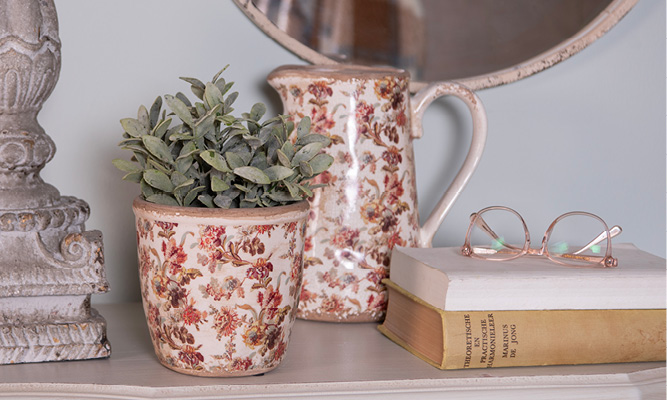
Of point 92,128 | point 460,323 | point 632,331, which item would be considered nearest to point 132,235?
point 92,128

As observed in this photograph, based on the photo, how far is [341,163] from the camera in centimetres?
77

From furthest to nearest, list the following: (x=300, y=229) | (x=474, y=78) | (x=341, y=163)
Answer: (x=474, y=78)
(x=341, y=163)
(x=300, y=229)

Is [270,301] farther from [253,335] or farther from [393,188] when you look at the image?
[393,188]

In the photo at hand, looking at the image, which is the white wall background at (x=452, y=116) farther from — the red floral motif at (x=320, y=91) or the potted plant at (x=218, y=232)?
the potted plant at (x=218, y=232)

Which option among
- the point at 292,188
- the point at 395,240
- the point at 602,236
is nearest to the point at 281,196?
the point at 292,188

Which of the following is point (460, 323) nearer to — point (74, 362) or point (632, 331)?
point (632, 331)

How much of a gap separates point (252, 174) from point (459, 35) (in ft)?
1.43

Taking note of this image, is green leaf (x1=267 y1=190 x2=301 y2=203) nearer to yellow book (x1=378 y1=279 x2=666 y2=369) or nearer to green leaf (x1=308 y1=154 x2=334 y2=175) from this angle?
green leaf (x1=308 y1=154 x2=334 y2=175)

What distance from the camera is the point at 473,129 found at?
83 centimetres

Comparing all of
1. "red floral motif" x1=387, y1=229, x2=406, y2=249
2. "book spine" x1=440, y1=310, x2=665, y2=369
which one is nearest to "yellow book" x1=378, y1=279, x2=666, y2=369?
"book spine" x1=440, y1=310, x2=665, y2=369

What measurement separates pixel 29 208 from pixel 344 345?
316 millimetres

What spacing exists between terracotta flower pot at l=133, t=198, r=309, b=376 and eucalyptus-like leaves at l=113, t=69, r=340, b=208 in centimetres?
2

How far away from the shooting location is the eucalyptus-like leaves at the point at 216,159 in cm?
60

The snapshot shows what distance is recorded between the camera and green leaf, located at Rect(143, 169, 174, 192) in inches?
23.6
